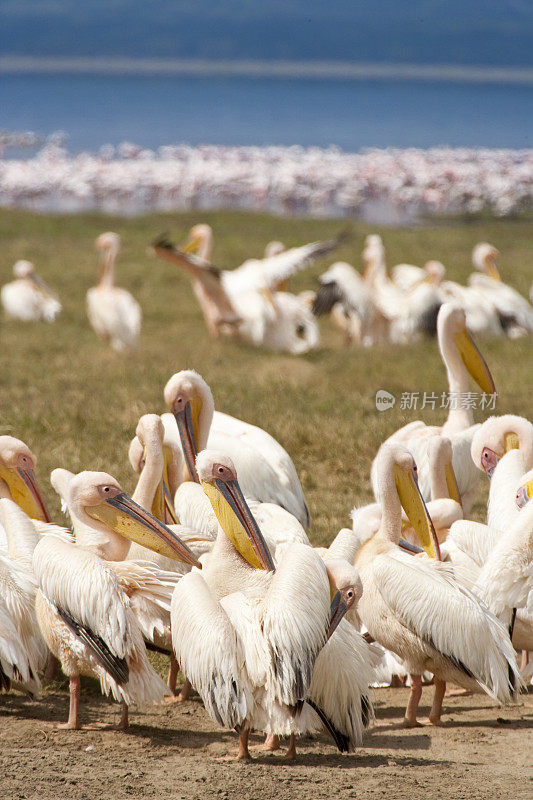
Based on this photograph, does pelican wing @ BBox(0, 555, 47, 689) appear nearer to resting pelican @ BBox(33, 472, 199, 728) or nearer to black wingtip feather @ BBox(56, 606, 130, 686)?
resting pelican @ BBox(33, 472, 199, 728)

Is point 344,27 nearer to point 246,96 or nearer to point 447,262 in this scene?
point 246,96

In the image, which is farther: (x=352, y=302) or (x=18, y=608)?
(x=352, y=302)

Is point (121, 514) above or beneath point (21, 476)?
beneath

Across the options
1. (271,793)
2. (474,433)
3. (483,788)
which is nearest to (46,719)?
(271,793)

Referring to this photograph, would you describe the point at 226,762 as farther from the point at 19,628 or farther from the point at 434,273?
the point at 434,273

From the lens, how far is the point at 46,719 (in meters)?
3.80

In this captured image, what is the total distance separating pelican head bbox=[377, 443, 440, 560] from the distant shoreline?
A: 311 feet

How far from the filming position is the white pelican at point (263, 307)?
10.9 meters

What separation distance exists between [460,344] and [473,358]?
12cm

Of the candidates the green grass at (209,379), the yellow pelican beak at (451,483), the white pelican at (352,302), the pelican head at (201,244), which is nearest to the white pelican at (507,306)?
the green grass at (209,379)

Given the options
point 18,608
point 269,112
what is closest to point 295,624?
point 18,608

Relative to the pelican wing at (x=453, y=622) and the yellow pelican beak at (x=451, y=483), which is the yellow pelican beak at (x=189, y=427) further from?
the pelican wing at (x=453, y=622)

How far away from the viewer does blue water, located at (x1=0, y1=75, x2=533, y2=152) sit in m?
64.4

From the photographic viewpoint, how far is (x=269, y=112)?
7712 cm
